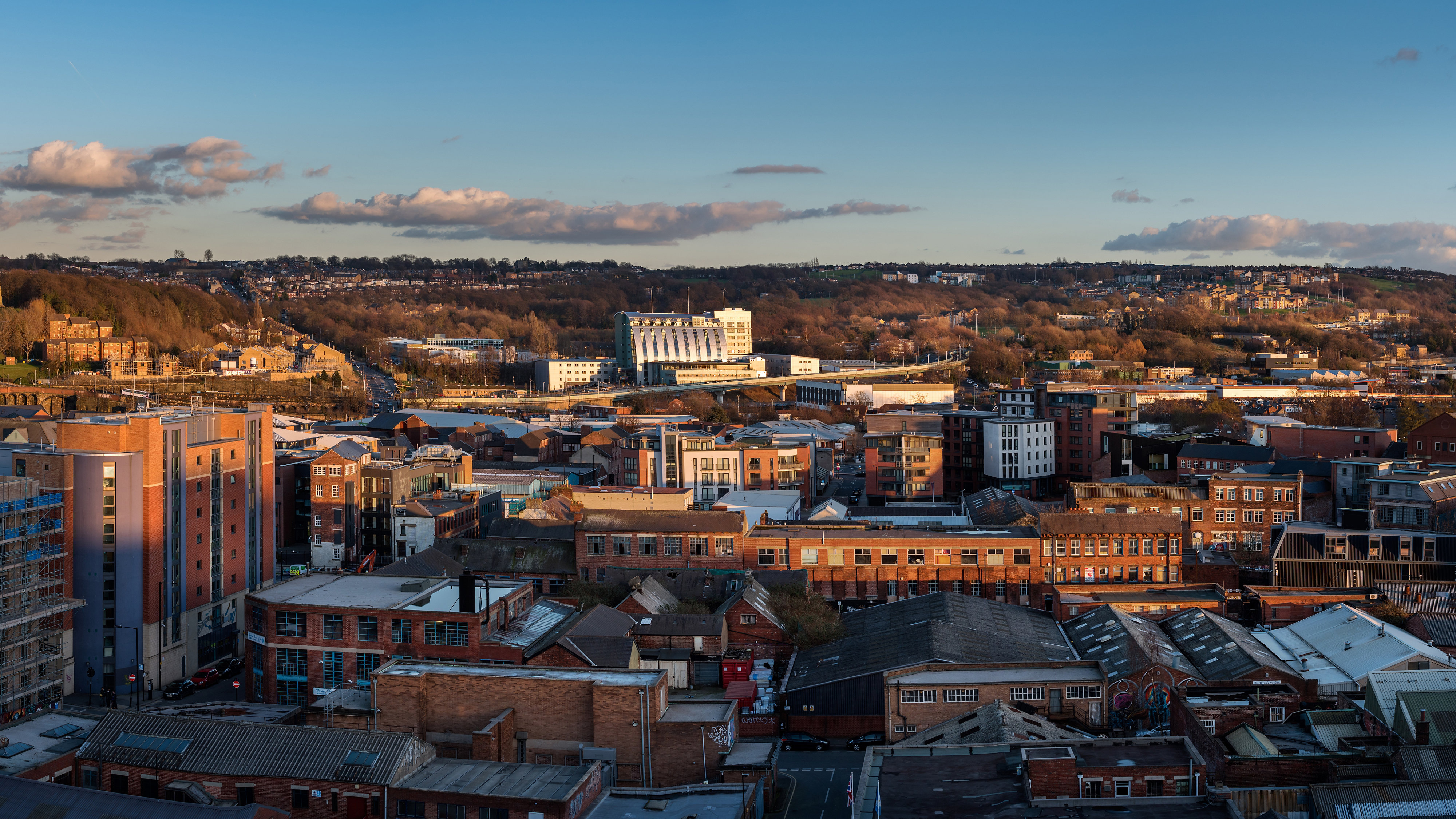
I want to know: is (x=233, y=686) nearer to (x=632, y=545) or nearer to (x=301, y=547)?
(x=632, y=545)

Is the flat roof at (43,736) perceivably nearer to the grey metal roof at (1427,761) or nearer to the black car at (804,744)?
the black car at (804,744)

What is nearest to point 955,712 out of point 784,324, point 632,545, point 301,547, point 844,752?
point 844,752

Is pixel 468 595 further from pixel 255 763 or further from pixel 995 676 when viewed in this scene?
pixel 995 676

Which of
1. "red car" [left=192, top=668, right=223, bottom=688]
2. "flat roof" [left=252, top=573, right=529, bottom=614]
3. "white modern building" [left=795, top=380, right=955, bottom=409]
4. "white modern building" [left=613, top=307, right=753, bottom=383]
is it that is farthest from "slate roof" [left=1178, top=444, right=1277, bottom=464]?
"white modern building" [left=613, top=307, right=753, bottom=383]

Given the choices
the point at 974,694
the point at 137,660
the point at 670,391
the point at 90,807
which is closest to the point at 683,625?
the point at 974,694

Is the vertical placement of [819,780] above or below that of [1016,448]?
below

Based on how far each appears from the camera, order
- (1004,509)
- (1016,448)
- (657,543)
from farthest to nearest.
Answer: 1. (1016,448)
2. (1004,509)
3. (657,543)
